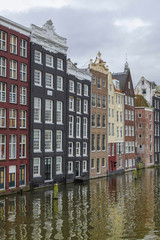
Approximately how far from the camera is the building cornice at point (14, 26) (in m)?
42.9

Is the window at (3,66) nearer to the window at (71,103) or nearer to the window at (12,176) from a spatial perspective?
the window at (12,176)

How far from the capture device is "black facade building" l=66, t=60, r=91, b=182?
188ft

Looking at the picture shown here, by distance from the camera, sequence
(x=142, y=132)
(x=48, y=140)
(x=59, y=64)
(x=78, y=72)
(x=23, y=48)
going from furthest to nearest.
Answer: (x=142, y=132)
(x=78, y=72)
(x=59, y=64)
(x=48, y=140)
(x=23, y=48)

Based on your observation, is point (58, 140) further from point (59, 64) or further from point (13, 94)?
point (13, 94)

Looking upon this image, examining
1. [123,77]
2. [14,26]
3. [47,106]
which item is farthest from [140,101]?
[14,26]

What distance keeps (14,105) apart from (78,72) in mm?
18650

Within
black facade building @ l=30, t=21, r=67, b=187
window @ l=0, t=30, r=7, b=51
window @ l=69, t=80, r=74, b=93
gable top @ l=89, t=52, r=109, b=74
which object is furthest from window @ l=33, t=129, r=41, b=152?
gable top @ l=89, t=52, r=109, b=74

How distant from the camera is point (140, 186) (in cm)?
5288

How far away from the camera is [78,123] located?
60.1 metres

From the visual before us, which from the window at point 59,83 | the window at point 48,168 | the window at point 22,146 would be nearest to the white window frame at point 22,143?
the window at point 22,146

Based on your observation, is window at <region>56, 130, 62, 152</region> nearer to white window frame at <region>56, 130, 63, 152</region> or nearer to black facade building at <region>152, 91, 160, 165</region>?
white window frame at <region>56, 130, 63, 152</region>

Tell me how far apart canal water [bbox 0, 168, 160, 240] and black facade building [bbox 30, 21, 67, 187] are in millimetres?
4229

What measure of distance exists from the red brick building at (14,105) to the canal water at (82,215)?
3.00 m

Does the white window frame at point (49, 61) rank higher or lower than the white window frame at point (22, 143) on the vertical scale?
higher
